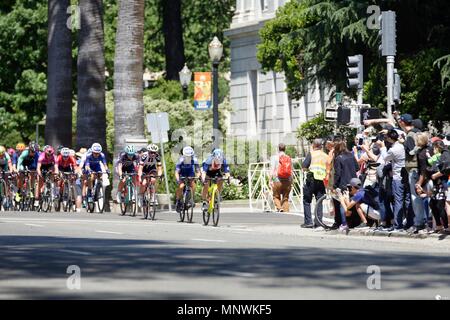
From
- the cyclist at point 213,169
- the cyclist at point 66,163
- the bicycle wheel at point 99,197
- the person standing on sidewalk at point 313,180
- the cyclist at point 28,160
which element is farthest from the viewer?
the cyclist at point 28,160

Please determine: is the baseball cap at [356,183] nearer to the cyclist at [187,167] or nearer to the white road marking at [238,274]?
the cyclist at [187,167]

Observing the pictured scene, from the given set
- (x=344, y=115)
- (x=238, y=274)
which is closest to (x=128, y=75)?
(x=344, y=115)

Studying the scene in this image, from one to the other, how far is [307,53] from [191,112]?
19.5 metres

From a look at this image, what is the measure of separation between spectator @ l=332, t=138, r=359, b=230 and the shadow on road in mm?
7316

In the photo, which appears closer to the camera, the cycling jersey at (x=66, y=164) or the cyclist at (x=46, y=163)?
the cycling jersey at (x=66, y=164)

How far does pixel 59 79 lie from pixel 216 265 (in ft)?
103

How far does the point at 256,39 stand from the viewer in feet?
229

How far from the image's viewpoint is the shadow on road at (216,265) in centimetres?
1620

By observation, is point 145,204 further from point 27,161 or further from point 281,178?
point 27,161

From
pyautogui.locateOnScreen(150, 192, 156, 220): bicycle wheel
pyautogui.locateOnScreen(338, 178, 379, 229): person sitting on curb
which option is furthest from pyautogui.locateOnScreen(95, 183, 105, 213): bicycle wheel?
pyautogui.locateOnScreen(338, 178, 379, 229): person sitting on curb

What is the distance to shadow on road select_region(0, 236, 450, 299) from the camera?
53.2ft

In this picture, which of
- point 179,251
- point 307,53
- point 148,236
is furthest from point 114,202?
point 179,251

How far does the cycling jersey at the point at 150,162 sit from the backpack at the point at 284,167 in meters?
4.29

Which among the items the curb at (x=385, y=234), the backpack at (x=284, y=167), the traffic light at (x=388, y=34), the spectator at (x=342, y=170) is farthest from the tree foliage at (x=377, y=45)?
the curb at (x=385, y=234)
